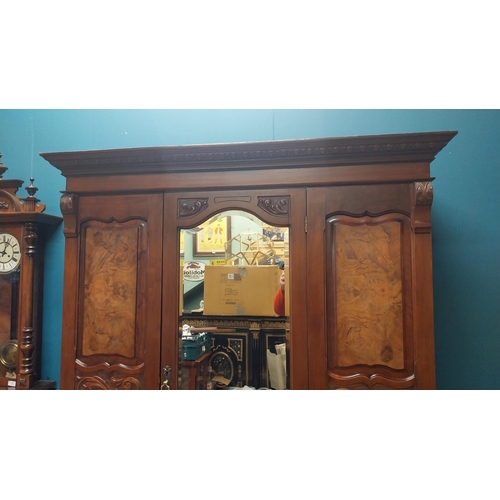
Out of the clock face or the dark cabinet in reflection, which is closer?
the dark cabinet in reflection

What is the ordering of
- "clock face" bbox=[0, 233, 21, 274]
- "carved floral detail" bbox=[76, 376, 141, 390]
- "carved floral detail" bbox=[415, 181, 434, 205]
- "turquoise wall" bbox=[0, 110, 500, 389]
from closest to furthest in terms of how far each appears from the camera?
"carved floral detail" bbox=[415, 181, 434, 205] → "carved floral detail" bbox=[76, 376, 141, 390] → "turquoise wall" bbox=[0, 110, 500, 389] → "clock face" bbox=[0, 233, 21, 274]

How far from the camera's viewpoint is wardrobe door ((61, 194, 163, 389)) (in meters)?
1.03

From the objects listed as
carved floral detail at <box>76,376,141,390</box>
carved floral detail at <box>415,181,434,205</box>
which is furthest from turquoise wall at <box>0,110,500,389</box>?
carved floral detail at <box>76,376,141,390</box>

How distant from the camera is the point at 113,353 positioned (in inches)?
41.1

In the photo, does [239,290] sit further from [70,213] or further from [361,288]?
[70,213]

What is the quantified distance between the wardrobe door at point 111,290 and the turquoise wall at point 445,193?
49 centimetres

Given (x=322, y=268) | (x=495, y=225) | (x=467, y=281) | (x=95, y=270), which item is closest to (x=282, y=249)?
(x=322, y=268)

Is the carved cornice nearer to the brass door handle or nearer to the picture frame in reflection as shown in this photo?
the picture frame in reflection

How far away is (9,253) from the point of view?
51.6 inches

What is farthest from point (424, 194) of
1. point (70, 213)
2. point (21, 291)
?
point (21, 291)

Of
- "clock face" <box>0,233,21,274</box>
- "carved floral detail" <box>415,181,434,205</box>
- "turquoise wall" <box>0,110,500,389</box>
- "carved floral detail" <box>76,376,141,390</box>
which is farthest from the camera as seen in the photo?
"clock face" <box>0,233,21,274</box>

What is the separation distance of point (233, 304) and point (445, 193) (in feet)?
3.24

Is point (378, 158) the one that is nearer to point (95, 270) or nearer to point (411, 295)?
point (411, 295)

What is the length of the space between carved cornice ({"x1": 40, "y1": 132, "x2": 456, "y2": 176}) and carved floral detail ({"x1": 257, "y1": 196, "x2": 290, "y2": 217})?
11 cm
